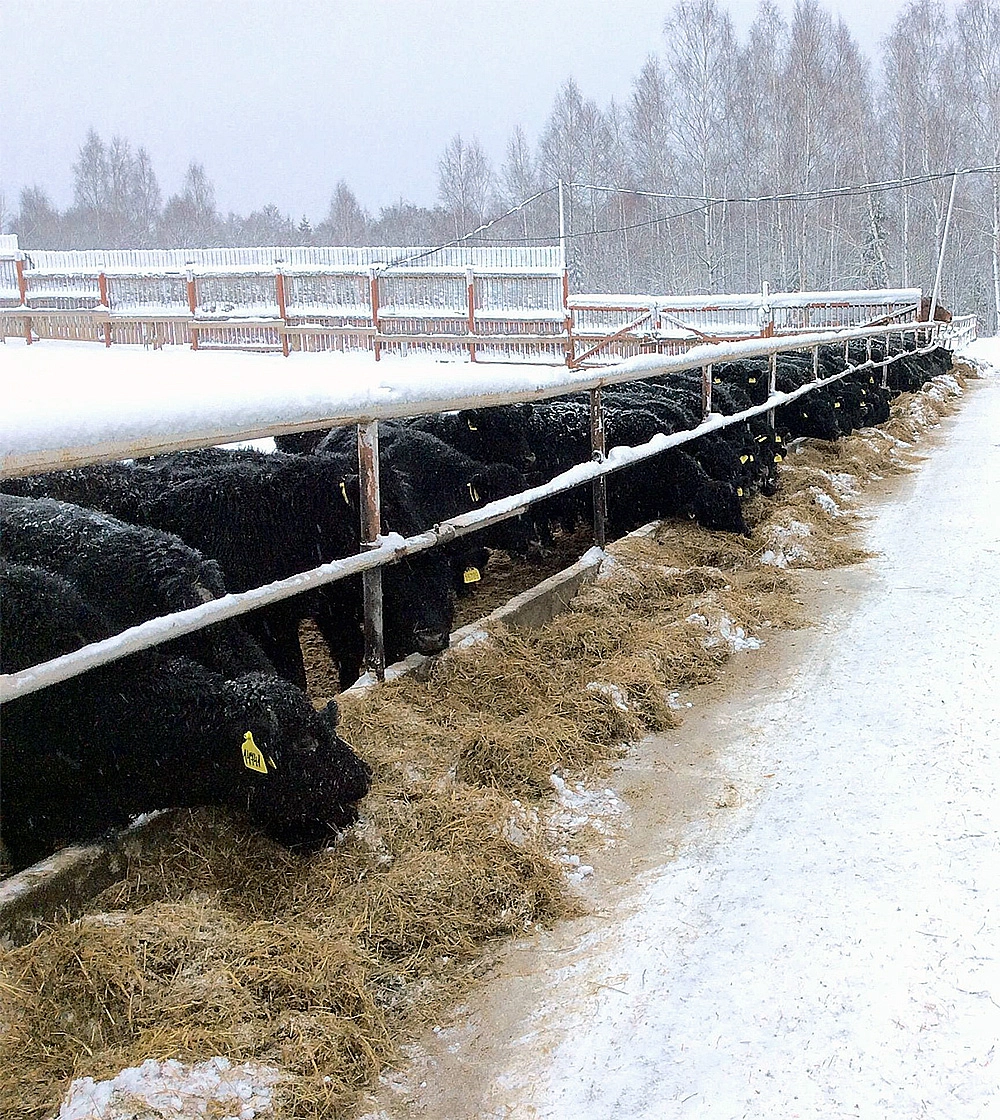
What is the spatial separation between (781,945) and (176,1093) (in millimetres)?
1648

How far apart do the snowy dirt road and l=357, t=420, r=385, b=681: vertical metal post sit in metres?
1.24

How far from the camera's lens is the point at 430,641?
4840 mm

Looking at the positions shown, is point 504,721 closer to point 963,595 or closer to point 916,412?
point 963,595

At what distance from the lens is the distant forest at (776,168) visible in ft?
158

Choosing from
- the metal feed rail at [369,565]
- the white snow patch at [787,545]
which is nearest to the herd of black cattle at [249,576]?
the metal feed rail at [369,565]

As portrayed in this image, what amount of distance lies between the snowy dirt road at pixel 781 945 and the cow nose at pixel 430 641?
1.10m

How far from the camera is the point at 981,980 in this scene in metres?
2.68

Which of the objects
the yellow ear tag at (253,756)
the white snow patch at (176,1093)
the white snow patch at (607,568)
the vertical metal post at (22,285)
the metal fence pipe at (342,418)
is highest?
the vertical metal post at (22,285)

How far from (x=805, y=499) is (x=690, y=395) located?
1.93 m

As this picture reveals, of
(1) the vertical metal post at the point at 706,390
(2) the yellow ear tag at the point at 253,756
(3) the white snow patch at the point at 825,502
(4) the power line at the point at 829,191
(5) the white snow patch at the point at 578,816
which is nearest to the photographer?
(2) the yellow ear tag at the point at 253,756

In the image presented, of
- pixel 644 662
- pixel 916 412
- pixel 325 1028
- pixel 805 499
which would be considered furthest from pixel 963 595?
pixel 916 412

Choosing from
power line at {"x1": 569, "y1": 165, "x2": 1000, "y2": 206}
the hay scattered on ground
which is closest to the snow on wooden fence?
power line at {"x1": 569, "y1": 165, "x2": 1000, "y2": 206}

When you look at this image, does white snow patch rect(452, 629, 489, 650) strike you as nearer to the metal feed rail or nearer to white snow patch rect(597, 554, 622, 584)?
the metal feed rail

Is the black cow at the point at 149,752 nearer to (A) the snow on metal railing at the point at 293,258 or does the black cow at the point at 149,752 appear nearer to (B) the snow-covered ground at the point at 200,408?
(B) the snow-covered ground at the point at 200,408
